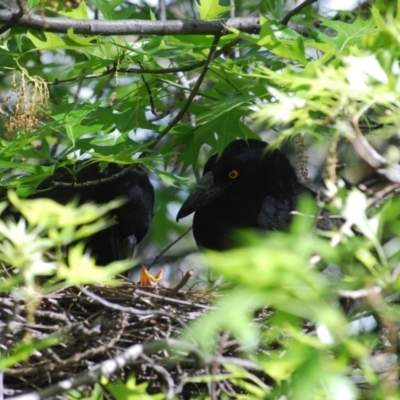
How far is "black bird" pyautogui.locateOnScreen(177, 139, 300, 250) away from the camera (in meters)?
5.09

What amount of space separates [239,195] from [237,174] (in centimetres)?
12

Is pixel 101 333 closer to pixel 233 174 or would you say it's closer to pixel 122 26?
pixel 122 26

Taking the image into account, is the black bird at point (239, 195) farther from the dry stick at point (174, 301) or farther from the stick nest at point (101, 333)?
the dry stick at point (174, 301)

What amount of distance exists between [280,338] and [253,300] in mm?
1233

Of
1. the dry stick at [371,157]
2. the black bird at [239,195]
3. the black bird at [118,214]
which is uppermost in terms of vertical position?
the dry stick at [371,157]

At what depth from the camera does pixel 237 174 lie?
17.0 ft

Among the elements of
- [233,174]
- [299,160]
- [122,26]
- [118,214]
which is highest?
[122,26]

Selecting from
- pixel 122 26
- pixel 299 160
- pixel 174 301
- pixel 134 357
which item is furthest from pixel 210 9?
pixel 134 357

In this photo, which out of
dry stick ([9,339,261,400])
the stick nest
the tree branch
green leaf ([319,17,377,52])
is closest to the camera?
dry stick ([9,339,261,400])

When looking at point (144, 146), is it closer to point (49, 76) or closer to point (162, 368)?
point (162, 368)

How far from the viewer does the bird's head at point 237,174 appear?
5.11 m

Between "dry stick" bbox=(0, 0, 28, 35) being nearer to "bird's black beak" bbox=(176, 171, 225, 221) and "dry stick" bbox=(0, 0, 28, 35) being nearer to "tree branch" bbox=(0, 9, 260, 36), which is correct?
"tree branch" bbox=(0, 9, 260, 36)

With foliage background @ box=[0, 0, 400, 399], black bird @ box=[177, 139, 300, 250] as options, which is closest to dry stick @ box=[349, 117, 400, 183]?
foliage background @ box=[0, 0, 400, 399]

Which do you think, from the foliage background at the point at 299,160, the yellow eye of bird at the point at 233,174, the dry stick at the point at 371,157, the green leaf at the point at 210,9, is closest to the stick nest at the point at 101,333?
the foliage background at the point at 299,160
